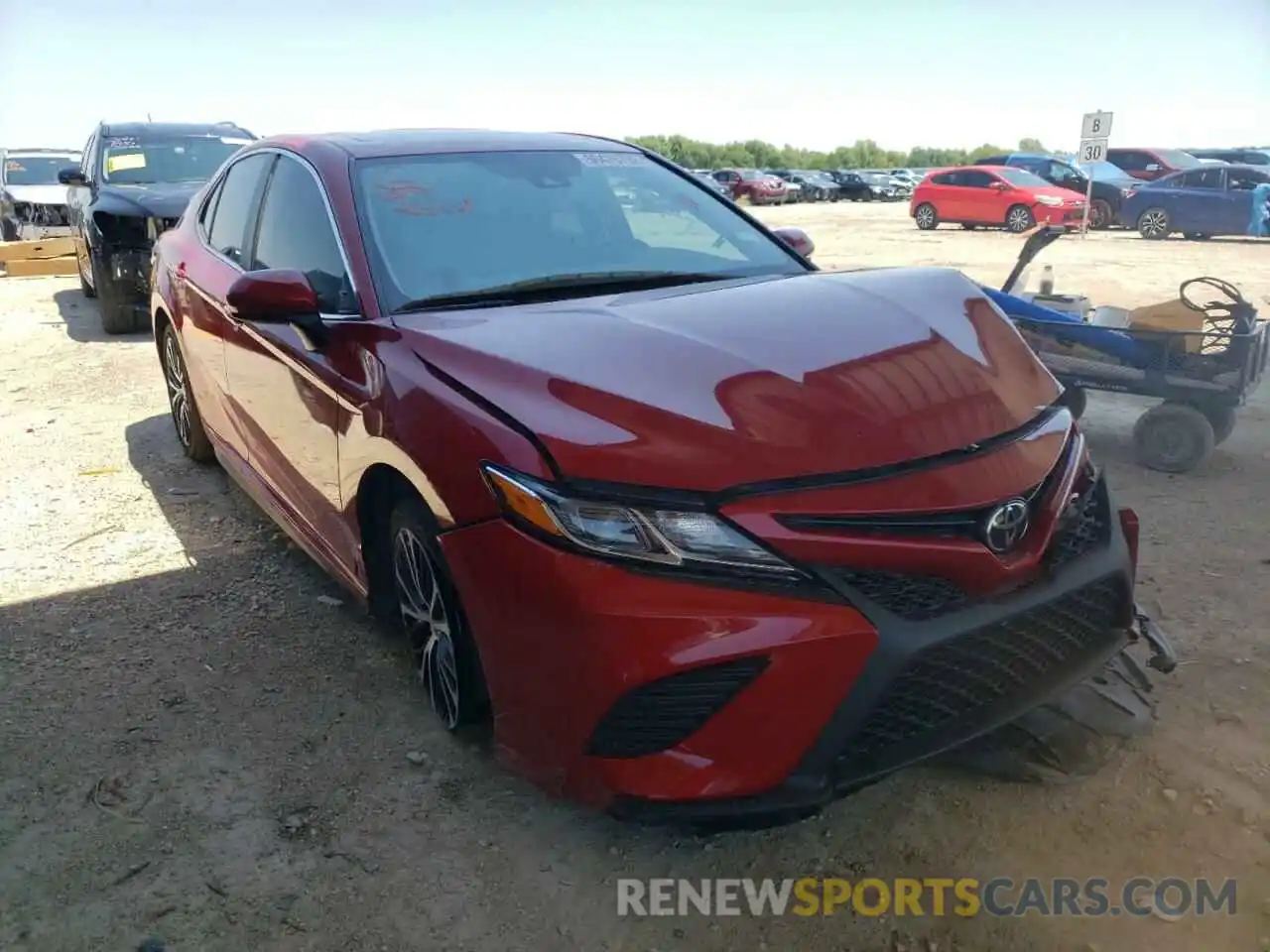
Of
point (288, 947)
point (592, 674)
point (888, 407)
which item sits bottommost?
point (288, 947)

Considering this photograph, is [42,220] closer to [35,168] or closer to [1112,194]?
[35,168]

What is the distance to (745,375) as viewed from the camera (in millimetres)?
2305

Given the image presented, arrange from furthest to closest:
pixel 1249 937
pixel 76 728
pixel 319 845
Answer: pixel 76 728
pixel 319 845
pixel 1249 937

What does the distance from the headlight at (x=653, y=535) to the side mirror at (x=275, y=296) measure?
3.90 ft

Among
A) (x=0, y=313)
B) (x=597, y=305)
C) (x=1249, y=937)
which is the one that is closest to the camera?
(x=1249, y=937)

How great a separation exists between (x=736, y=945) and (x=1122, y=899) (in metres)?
0.87

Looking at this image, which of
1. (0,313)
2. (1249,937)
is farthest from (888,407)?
(0,313)

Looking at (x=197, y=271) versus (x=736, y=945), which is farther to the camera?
(x=197, y=271)

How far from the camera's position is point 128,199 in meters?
8.69

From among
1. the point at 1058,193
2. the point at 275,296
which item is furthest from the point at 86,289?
the point at 1058,193

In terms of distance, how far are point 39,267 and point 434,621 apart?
46.0ft

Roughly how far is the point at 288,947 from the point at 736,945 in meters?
0.95

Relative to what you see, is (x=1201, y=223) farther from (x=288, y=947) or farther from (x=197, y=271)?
(x=288, y=947)

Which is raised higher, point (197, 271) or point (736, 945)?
point (197, 271)
